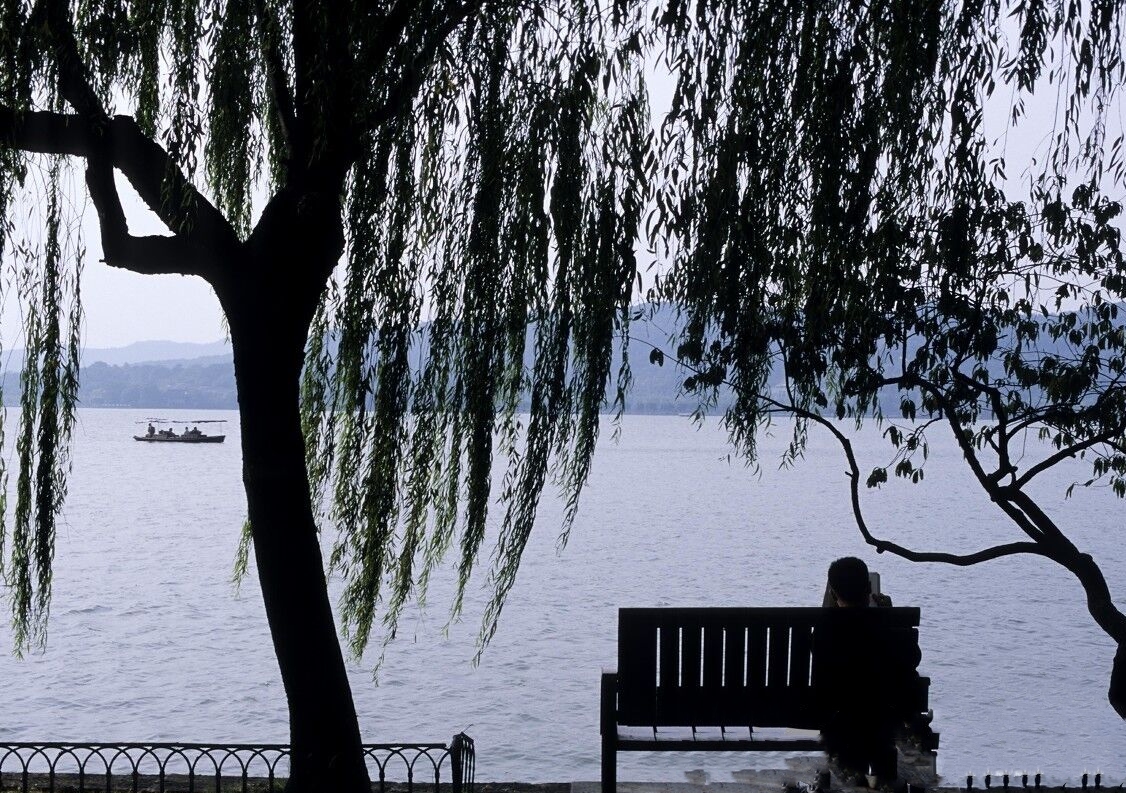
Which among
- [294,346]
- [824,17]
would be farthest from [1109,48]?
[294,346]

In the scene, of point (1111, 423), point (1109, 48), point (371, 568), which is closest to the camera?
point (1109, 48)

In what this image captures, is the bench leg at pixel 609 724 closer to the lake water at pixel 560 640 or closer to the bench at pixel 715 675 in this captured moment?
the bench at pixel 715 675

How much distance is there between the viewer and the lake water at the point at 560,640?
1495 cm

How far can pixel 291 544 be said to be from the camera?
524cm

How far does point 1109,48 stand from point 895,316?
1.59 m

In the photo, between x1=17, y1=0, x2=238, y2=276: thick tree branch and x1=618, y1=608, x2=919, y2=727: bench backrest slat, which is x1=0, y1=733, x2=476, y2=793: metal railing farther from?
x1=17, y1=0, x2=238, y2=276: thick tree branch

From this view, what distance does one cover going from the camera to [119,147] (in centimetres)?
518

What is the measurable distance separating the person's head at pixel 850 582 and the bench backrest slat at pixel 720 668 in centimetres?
92

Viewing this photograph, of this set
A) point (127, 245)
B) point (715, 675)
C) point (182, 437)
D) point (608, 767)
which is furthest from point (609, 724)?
point (182, 437)

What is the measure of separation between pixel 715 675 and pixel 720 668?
0.04 meters

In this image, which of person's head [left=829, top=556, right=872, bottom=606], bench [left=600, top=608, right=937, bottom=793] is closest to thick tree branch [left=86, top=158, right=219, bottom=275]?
bench [left=600, top=608, right=937, bottom=793]

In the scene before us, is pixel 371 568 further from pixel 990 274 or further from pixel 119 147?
pixel 990 274

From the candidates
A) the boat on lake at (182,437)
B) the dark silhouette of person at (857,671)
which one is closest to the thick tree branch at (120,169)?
A: the dark silhouette of person at (857,671)

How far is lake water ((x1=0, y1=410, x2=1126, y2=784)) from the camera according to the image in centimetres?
1495
